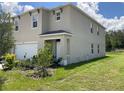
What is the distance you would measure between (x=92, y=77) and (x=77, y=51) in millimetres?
9357

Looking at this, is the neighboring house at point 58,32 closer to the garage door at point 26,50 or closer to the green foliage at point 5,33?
the garage door at point 26,50

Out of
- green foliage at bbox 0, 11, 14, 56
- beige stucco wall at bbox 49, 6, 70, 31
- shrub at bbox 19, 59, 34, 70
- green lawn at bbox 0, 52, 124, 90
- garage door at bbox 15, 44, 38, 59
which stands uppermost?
beige stucco wall at bbox 49, 6, 70, 31

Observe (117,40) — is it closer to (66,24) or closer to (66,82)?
(66,24)

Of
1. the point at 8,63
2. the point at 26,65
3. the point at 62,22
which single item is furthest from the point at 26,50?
the point at 8,63

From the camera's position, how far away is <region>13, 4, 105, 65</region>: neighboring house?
21219 millimetres

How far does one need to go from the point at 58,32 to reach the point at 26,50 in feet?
20.0

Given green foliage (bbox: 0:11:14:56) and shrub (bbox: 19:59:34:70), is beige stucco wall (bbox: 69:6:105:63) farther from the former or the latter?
green foliage (bbox: 0:11:14:56)

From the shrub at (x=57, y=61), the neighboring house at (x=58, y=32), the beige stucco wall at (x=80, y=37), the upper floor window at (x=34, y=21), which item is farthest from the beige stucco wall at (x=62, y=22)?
the shrub at (x=57, y=61)

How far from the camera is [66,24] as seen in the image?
847 inches

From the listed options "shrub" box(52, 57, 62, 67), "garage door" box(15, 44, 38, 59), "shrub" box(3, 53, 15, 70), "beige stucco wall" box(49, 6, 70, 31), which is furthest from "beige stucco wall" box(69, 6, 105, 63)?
"shrub" box(3, 53, 15, 70)

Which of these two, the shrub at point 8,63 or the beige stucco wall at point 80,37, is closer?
the shrub at point 8,63

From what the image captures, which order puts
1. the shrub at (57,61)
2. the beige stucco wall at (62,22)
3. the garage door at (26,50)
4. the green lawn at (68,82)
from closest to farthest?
the green lawn at (68,82)
the shrub at (57,61)
the beige stucco wall at (62,22)
the garage door at (26,50)

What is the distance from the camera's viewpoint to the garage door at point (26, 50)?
2394cm

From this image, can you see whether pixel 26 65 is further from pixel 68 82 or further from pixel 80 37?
pixel 80 37
